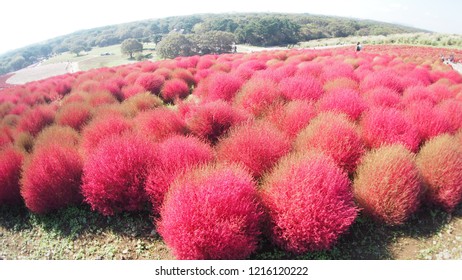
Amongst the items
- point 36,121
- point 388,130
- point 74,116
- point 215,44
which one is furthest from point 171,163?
point 215,44

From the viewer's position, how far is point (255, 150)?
3.52 m

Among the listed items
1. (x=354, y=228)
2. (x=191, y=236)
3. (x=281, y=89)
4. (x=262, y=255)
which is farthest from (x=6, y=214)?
(x=281, y=89)

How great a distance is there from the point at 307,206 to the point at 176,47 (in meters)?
39.4

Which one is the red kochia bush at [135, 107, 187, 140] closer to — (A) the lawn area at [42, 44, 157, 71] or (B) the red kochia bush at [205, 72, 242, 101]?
(B) the red kochia bush at [205, 72, 242, 101]

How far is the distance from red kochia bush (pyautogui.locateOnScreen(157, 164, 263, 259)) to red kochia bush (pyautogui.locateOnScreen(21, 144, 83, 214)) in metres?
1.82

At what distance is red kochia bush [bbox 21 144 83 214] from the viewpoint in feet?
11.9

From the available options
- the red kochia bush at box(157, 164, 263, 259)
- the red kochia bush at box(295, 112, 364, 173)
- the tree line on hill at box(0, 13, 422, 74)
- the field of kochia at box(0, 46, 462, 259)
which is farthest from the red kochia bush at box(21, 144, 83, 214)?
the tree line on hill at box(0, 13, 422, 74)

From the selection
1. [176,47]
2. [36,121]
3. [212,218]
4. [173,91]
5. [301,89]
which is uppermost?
[212,218]

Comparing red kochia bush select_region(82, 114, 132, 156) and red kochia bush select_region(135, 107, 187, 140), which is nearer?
red kochia bush select_region(82, 114, 132, 156)

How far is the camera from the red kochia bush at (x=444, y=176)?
349cm

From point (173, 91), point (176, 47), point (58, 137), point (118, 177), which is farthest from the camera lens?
point (176, 47)

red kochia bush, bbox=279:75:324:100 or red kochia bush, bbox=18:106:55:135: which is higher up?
red kochia bush, bbox=279:75:324:100

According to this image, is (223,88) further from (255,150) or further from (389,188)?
(389,188)
